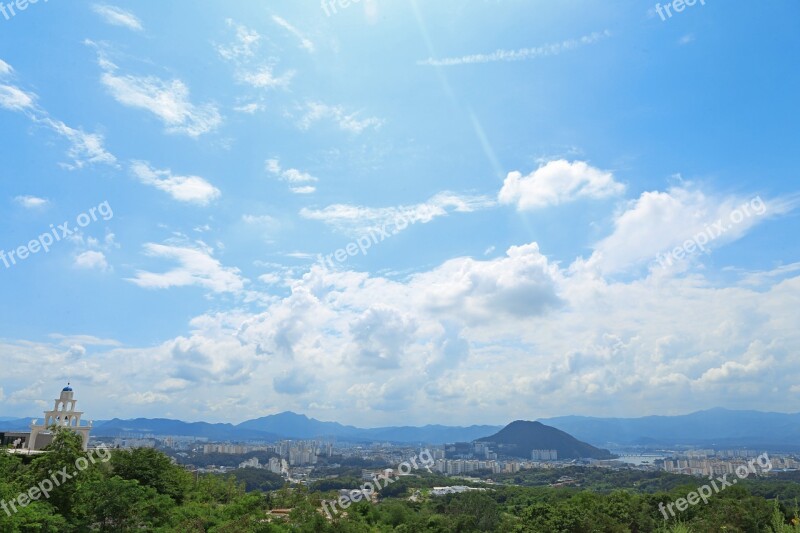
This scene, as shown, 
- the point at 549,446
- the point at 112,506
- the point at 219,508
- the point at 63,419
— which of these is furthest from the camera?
→ the point at 549,446

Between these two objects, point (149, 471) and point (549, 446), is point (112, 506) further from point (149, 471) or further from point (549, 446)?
point (549, 446)

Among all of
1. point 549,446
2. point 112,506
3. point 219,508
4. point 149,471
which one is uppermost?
point 149,471

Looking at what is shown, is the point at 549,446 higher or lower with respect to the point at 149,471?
lower

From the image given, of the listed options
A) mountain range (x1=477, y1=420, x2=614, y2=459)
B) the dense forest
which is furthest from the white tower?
mountain range (x1=477, y1=420, x2=614, y2=459)

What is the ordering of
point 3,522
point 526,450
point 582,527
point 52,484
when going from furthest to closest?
point 526,450
point 582,527
point 52,484
point 3,522

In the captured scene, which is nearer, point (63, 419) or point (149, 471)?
point (149, 471)

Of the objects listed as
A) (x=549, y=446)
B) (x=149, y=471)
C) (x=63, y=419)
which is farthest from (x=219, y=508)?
(x=549, y=446)

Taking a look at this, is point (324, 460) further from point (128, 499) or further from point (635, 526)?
point (128, 499)

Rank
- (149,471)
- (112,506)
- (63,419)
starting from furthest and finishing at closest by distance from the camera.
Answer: (63,419), (149,471), (112,506)

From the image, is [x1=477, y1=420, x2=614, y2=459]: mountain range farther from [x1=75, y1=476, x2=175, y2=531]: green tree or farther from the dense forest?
[x1=75, y1=476, x2=175, y2=531]: green tree

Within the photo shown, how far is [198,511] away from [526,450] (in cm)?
18563

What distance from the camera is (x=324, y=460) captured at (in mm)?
136125

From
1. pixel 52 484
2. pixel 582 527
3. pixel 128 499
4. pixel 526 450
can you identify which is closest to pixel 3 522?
pixel 52 484

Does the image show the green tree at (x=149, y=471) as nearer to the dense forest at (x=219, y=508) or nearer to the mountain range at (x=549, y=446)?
the dense forest at (x=219, y=508)
